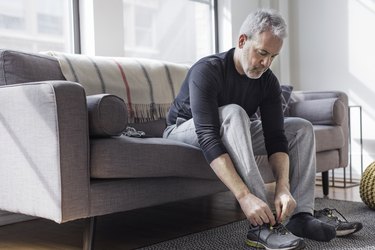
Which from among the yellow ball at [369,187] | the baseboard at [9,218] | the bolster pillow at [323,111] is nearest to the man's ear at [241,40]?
the yellow ball at [369,187]

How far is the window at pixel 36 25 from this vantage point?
246 centimetres

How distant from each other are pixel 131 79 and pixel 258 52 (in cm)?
84

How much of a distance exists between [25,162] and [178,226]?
2.63 feet

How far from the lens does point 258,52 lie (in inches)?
63.8

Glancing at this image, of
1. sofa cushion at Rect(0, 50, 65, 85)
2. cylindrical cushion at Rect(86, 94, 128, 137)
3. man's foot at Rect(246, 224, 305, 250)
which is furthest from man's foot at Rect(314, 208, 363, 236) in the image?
sofa cushion at Rect(0, 50, 65, 85)

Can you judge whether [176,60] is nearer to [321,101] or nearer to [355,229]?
[321,101]

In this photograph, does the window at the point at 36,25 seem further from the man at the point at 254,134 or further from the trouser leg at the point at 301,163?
the trouser leg at the point at 301,163

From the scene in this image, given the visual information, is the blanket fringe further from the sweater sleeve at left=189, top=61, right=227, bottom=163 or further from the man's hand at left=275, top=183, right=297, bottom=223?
the man's hand at left=275, top=183, right=297, bottom=223

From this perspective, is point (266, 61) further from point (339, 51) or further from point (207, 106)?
point (339, 51)

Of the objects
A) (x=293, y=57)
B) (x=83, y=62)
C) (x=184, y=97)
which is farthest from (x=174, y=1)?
(x=184, y=97)

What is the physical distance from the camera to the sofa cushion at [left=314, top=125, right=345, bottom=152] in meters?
2.60

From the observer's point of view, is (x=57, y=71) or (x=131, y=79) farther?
(x=131, y=79)

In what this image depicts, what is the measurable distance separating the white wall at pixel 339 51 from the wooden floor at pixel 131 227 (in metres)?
1.22

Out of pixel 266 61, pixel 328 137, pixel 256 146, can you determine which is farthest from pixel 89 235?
pixel 328 137
